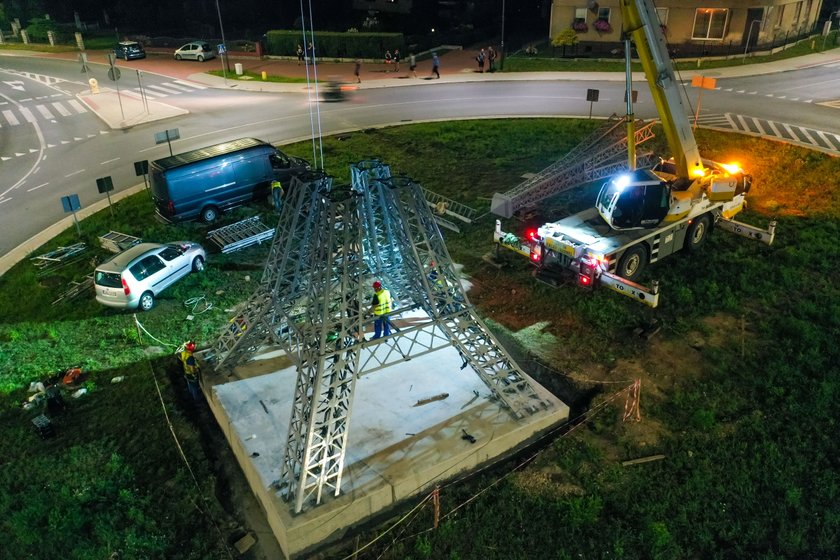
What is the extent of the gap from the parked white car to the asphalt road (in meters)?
7.04

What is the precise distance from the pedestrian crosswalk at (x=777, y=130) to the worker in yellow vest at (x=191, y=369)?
27.9m

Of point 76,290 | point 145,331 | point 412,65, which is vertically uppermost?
point 412,65

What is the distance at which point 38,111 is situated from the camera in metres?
38.8

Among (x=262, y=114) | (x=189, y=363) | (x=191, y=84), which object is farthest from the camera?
(x=191, y=84)

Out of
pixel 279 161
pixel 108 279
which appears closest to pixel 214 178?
pixel 279 161

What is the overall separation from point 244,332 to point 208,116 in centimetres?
2650

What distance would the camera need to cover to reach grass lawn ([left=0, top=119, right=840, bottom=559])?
1116 cm

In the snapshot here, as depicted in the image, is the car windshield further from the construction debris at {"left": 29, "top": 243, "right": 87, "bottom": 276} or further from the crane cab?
the crane cab

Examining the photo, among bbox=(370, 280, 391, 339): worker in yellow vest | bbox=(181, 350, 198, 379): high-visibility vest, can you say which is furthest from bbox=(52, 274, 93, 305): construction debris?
bbox=(370, 280, 391, 339): worker in yellow vest

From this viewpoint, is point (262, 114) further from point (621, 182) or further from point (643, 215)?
point (643, 215)

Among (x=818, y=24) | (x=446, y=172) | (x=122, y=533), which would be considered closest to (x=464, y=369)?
(x=122, y=533)

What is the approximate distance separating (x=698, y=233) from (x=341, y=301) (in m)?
13.5

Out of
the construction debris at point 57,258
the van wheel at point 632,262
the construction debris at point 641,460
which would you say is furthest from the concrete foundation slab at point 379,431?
the construction debris at point 57,258

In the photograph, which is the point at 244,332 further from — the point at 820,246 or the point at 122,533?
the point at 820,246
